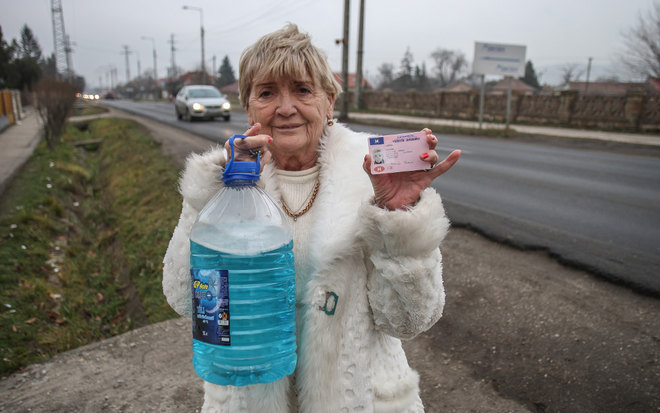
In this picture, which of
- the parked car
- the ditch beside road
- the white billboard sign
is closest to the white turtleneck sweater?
the ditch beside road

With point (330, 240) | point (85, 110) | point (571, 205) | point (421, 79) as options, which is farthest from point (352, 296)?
point (421, 79)

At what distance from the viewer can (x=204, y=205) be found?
1.59 meters

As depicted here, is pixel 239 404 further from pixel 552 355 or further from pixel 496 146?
pixel 496 146

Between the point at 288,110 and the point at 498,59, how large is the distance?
2084 centimetres

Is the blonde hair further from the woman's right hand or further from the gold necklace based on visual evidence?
the gold necklace

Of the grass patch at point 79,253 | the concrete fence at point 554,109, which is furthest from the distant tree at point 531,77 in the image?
the grass patch at point 79,253

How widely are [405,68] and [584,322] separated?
101837 millimetres

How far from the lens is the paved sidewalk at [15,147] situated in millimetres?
9164

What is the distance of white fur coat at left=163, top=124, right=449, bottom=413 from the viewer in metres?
1.43

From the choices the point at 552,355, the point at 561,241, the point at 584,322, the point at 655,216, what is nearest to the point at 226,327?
the point at 552,355

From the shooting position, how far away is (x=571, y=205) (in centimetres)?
727

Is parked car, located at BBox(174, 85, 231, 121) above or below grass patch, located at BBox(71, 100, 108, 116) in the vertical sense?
above

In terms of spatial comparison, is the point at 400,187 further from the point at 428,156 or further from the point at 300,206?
the point at 300,206

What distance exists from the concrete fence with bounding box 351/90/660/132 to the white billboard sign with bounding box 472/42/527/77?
11.3 ft
